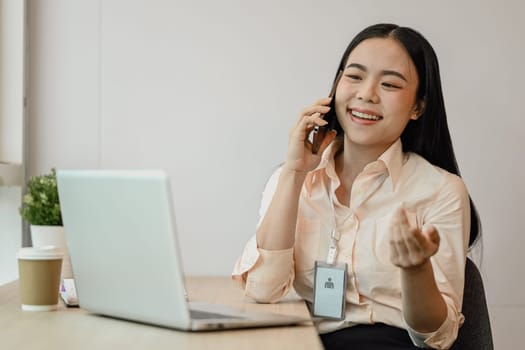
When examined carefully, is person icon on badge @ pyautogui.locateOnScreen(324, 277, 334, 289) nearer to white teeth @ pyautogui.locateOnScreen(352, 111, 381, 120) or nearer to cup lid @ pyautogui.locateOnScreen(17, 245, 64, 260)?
white teeth @ pyautogui.locateOnScreen(352, 111, 381, 120)

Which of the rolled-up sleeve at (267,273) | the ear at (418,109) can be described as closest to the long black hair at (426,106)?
the ear at (418,109)

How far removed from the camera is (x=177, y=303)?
1.49 metres

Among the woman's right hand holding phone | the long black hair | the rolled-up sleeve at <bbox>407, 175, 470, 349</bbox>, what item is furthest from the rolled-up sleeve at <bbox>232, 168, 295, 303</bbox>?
the long black hair

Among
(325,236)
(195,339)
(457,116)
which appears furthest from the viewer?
(457,116)

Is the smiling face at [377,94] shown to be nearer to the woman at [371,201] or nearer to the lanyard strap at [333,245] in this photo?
the woman at [371,201]

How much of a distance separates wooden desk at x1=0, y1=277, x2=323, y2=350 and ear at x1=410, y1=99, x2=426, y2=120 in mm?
975

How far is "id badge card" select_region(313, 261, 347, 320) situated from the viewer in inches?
86.9

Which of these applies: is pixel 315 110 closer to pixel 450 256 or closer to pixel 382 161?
pixel 382 161

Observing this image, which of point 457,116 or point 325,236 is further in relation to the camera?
point 457,116

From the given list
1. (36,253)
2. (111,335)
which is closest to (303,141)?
(36,253)

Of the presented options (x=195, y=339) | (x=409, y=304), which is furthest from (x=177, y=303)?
(x=409, y=304)

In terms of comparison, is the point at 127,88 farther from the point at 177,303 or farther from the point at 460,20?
the point at 177,303

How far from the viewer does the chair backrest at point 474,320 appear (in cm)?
223

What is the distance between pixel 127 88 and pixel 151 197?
5.30ft
